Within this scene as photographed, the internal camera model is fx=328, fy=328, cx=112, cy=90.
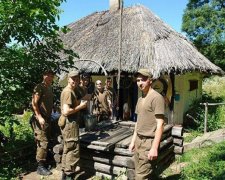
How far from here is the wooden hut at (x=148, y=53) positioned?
11.6 metres

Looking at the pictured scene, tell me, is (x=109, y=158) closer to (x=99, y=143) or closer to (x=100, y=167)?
(x=100, y=167)

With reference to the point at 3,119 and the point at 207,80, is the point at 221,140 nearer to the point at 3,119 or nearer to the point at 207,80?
the point at 3,119

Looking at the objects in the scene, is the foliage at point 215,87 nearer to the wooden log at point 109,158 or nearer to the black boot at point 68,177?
the wooden log at point 109,158

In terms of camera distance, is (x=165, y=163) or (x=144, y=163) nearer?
(x=144, y=163)

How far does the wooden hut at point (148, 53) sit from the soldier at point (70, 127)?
4.90m

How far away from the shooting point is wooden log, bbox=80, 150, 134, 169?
591cm

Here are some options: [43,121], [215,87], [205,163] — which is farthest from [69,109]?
[215,87]

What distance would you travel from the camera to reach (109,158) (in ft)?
21.3

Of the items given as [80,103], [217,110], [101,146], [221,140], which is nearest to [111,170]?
[101,146]

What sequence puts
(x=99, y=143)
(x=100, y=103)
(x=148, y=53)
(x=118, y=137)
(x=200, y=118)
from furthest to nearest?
1. (x=200, y=118)
2. (x=148, y=53)
3. (x=100, y=103)
4. (x=118, y=137)
5. (x=99, y=143)

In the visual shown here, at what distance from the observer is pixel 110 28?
14.7 metres

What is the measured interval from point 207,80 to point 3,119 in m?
21.6

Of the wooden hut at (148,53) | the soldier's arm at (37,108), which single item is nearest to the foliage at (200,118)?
the wooden hut at (148,53)

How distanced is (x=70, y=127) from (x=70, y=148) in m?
0.39
